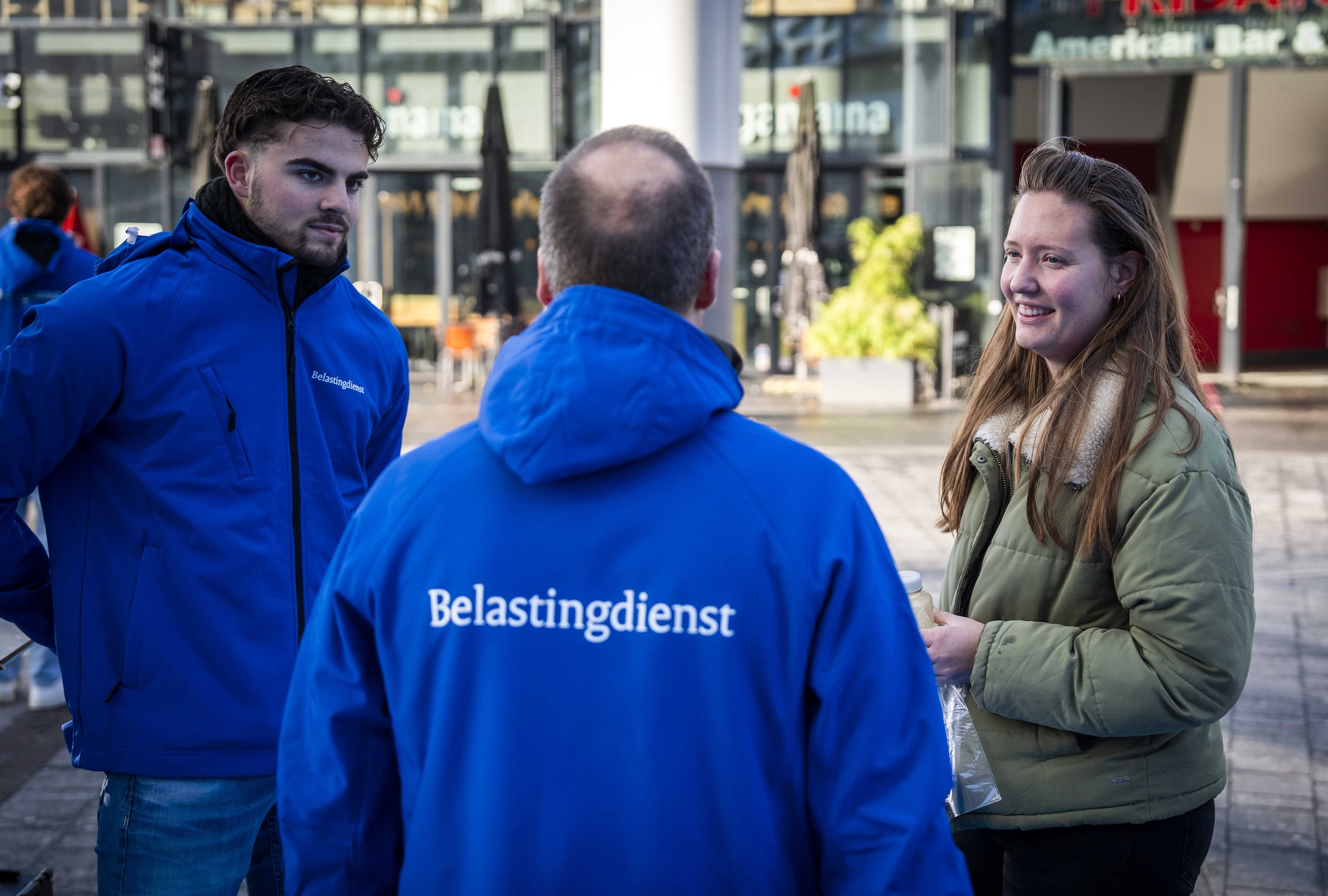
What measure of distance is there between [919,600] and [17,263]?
5.27 metres

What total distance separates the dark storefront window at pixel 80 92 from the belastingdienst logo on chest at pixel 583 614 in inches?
785

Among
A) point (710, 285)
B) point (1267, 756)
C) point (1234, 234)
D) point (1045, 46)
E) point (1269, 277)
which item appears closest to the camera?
point (710, 285)

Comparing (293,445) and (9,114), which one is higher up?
(9,114)

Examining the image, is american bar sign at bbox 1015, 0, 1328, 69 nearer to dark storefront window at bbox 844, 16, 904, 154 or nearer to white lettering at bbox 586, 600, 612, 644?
dark storefront window at bbox 844, 16, 904, 154

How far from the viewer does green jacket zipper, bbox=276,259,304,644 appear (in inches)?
97.4

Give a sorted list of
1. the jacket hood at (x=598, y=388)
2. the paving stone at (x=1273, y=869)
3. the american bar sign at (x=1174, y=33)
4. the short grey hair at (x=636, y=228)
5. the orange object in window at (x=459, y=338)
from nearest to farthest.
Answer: the jacket hood at (x=598, y=388) → the short grey hair at (x=636, y=228) → the paving stone at (x=1273, y=869) → the orange object in window at (x=459, y=338) → the american bar sign at (x=1174, y=33)

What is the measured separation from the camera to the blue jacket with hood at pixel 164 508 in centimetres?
235

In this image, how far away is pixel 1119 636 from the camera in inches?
83.8

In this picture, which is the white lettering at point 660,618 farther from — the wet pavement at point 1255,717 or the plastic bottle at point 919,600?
the wet pavement at point 1255,717

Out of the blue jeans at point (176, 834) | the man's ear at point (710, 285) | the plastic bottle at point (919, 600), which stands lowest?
the blue jeans at point (176, 834)

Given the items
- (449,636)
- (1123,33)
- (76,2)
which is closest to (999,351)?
(449,636)

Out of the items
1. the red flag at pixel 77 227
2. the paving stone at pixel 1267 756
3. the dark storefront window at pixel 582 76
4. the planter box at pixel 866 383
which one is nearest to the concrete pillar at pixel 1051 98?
the planter box at pixel 866 383

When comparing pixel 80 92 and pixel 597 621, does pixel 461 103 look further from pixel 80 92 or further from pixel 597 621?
pixel 597 621

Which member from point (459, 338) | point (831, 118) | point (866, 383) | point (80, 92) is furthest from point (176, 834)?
point (80, 92)
